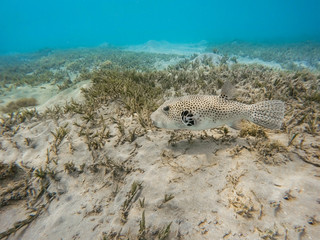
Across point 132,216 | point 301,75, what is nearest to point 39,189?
point 132,216

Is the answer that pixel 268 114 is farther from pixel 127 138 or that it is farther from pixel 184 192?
pixel 127 138

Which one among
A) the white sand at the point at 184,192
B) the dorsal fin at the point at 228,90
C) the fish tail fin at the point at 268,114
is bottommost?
the white sand at the point at 184,192

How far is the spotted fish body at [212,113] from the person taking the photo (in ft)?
9.32

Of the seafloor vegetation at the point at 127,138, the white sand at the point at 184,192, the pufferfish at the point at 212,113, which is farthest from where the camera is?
the pufferfish at the point at 212,113

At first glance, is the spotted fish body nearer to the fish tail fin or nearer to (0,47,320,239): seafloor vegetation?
the fish tail fin

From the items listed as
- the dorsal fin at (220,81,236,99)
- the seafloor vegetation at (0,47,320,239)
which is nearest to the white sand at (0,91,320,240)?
the seafloor vegetation at (0,47,320,239)

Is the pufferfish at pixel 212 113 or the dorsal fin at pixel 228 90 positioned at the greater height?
the dorsal fin at pixel 228 90

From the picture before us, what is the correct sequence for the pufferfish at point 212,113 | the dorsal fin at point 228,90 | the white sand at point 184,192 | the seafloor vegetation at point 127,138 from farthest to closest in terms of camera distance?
the dorsal fin at point 228,90, the pufferfish at point 212,113, the seafloor vegetation at point 127,138, the white sand at point 184,192

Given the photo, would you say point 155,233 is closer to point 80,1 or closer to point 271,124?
point 271,124

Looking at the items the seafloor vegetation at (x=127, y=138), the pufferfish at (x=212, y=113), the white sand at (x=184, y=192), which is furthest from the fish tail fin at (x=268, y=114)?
the white sand at (x=184, y=192)

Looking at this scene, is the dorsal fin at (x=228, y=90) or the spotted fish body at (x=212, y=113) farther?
the dorsal fin at (x=228, y=90)

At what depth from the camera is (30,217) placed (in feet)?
9.41

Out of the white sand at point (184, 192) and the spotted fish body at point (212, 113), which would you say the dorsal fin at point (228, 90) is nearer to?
the spotted fish body at point (212, 113)

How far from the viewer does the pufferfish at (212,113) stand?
9.32 ft
